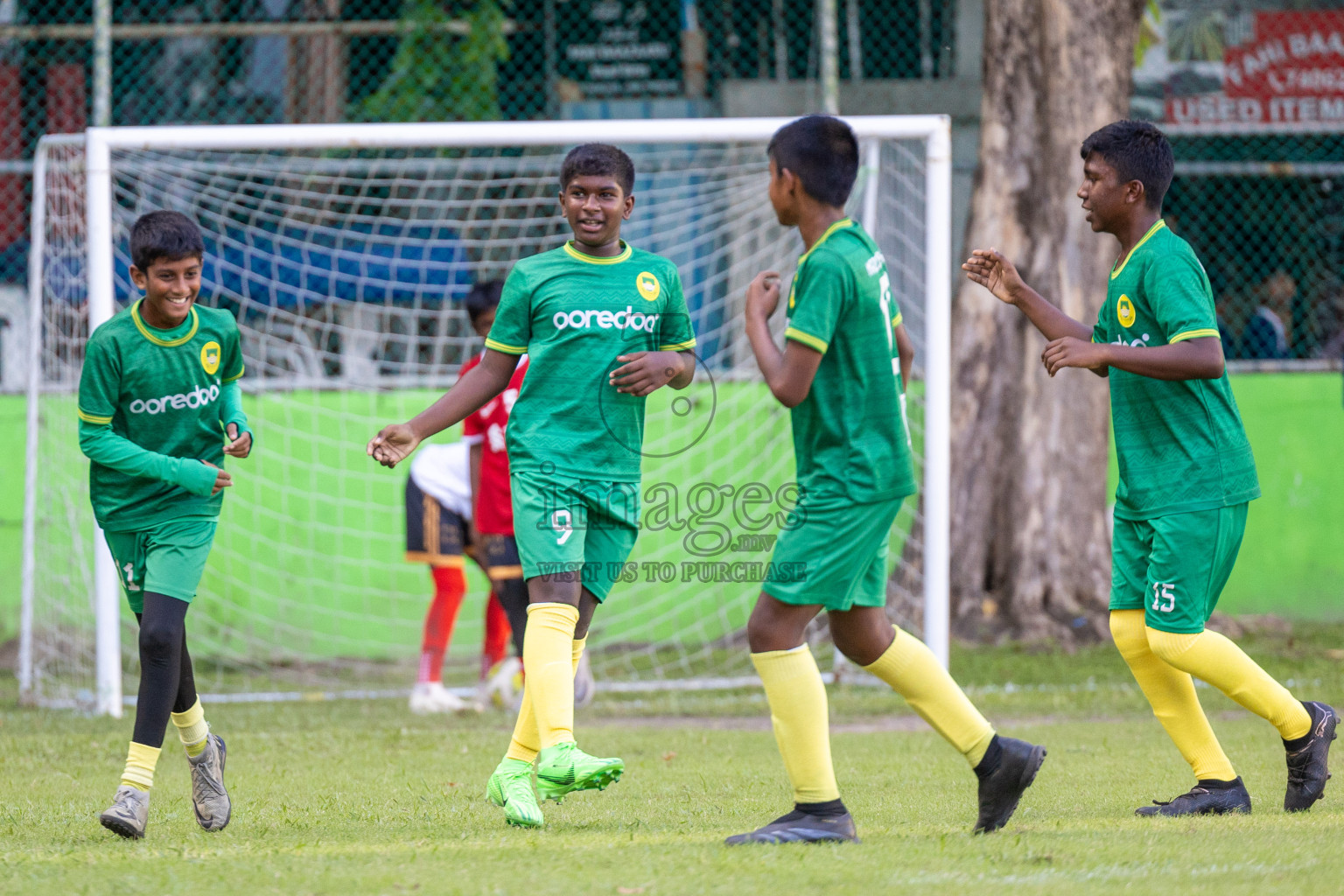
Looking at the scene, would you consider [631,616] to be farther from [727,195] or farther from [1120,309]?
[1120,309]

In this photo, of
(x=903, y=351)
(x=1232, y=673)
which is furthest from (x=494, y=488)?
(x=1232, y=673)

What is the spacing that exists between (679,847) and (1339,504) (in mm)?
7949

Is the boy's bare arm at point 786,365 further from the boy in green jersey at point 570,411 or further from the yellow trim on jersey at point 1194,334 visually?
the yellow trim on jersey at point 1194,334

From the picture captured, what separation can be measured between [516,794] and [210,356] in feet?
5.31

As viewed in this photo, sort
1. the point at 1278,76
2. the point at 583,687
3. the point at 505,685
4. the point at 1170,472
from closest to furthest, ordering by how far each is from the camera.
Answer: the point at 1170,472 < the point at 583,687 < the point at 505,685 < the point at 1278,76

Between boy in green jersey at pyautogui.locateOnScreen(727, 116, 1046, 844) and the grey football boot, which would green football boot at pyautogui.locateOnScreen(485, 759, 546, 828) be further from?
the grey football boot

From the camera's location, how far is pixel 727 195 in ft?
28.9

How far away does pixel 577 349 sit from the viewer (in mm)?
3941

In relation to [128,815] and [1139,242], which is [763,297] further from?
[128,815]

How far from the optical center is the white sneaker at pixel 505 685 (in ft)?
22.7

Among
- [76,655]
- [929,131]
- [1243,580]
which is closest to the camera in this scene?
[929,131]

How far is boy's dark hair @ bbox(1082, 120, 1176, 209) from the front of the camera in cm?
402

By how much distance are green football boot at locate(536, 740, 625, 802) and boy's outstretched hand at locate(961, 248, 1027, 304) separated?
5.74 feet

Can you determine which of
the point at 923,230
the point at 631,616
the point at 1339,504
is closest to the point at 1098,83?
the point at 923,230
